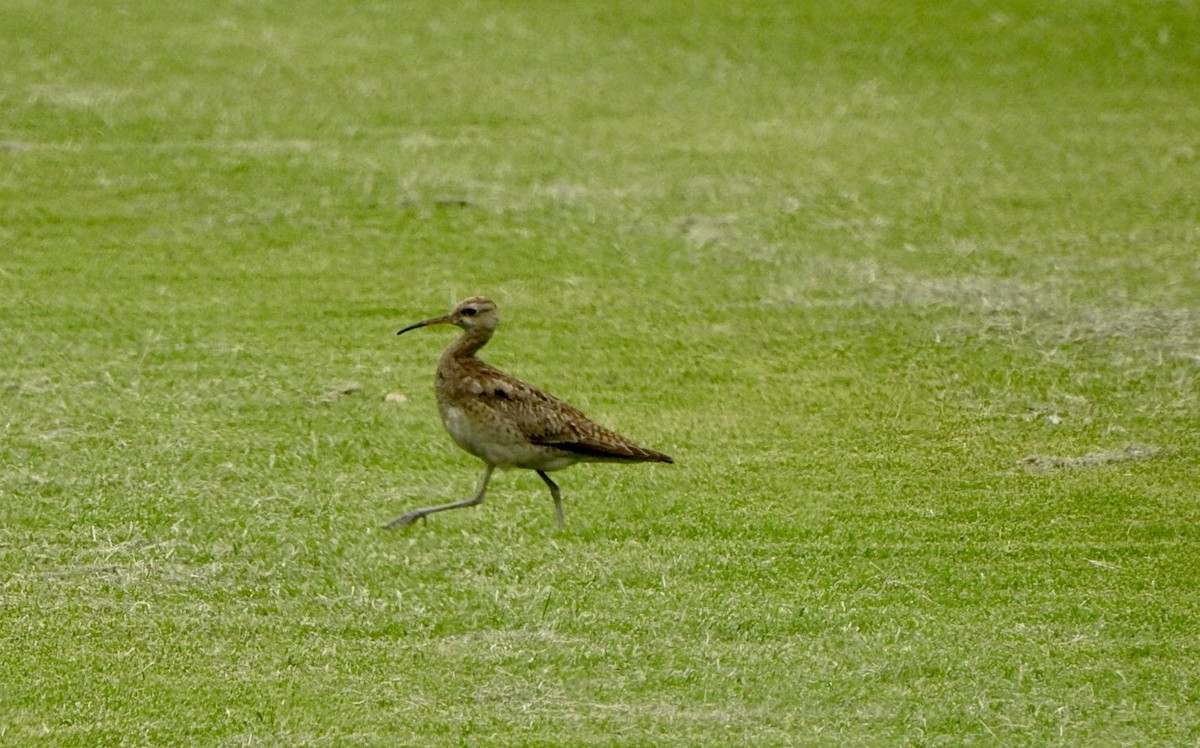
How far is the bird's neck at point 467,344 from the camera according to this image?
33.6 feet

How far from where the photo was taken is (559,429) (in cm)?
967

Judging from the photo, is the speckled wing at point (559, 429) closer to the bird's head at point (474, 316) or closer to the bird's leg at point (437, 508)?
the bird's leg at point (437, 508)

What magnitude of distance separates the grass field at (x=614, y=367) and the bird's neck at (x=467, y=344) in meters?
0.78

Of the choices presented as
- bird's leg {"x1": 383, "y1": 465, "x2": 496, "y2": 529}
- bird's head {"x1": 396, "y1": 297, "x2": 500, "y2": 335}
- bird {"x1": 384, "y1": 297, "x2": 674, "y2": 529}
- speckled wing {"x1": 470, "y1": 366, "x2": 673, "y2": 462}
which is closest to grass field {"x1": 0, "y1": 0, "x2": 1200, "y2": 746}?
bird's leg {"x1": 383, "y1": 465, "x2": 496, "y2": 529}

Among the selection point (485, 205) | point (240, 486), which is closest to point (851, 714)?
point (240, 486)

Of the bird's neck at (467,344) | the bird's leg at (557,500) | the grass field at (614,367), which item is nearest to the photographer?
the grass field at (614,367)

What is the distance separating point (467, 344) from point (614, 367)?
9.16ft

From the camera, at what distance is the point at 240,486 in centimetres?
1028

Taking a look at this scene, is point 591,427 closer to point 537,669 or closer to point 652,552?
point 652,552

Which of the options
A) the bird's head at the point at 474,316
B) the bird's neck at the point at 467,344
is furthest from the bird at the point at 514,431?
the bird's head at the point at 474,316

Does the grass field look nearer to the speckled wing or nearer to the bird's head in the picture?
the speckled wing

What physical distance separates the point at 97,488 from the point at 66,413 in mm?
1383

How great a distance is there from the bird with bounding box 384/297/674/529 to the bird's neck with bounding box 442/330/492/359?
0.12 metres

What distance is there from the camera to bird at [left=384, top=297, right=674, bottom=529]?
9.68 metres
